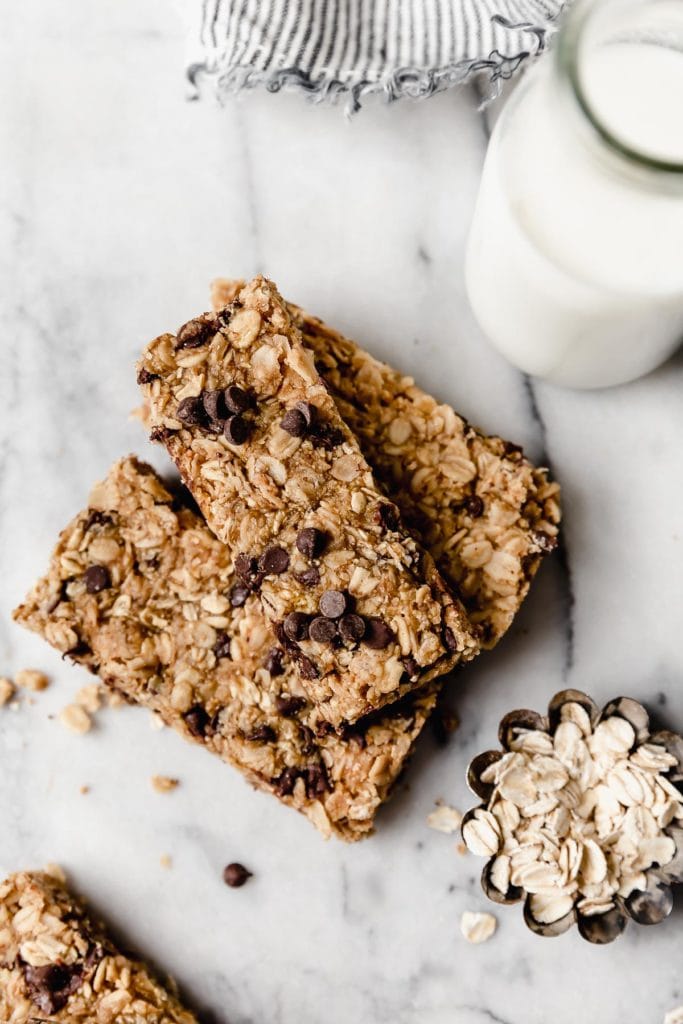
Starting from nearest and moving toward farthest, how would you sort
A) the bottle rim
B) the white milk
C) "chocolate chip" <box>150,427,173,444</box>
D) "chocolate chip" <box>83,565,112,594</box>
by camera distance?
the bottle rim
the white milk
"chocolate chip" <box>150,427,173,444</box>
"chocolate chip" <box>83,565,112,594</box>

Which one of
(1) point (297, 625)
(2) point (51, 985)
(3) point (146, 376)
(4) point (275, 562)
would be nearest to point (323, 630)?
(1) point (297, 625)

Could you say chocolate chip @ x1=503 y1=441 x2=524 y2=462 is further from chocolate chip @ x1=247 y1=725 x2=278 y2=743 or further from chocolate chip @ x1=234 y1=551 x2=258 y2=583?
chocolate chip @ x1=247 y1=725 x2=278 y2=743

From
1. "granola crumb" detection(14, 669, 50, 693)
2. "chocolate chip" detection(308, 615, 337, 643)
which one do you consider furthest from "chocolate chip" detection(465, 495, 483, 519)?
"granola crumb" detection(14, 669, 50, 693)

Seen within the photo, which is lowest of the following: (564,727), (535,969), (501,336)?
(535,969)

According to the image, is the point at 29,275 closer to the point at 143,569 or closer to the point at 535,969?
the point at 143,569

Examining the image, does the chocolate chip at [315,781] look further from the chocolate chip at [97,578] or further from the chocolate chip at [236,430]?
the chocolate chip at [236,430]

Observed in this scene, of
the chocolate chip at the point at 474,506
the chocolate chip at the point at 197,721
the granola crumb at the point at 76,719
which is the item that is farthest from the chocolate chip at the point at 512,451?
the granola crumb at the point at 76,719

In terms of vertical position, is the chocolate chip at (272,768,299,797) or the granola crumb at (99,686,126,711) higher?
the chocolate chip at (272,768,299,797)

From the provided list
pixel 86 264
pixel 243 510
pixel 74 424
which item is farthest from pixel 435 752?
pixel 86 264
